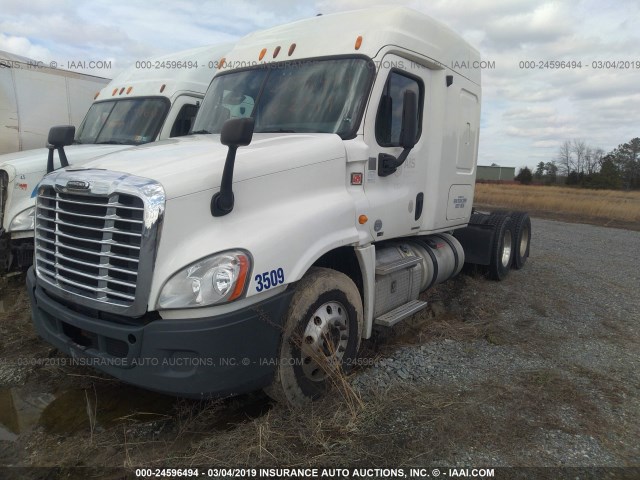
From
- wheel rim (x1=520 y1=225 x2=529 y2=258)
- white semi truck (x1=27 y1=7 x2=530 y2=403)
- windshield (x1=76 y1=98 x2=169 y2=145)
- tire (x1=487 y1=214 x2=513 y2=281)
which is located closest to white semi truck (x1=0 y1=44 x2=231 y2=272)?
windshield (x1=76 y1=98 x2=169 y2=145)

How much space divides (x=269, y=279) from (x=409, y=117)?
2.10 meters

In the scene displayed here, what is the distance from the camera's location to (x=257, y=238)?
3154 millimetres

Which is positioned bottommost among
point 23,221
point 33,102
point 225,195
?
point 23,221

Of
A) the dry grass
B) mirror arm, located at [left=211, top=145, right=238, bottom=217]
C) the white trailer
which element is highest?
the white trailer

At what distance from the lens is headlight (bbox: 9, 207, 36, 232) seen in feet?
19.9

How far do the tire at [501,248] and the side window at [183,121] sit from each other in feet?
17.3

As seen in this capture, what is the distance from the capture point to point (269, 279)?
316 centimetres

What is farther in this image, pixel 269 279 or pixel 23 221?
pixel 23 221

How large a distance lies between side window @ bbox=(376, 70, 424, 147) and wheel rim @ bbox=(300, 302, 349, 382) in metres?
1.65

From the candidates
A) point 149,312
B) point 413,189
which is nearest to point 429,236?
point 413,189

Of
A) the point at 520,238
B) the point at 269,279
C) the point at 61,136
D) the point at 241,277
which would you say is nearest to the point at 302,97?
the point at 269,279

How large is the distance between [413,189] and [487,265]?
3.37 m

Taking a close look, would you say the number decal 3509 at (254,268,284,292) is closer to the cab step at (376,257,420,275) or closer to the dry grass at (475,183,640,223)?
the cab step at (376,257,420,275)

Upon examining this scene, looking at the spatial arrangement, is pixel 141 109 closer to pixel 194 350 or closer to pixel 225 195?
pixel 225 195
